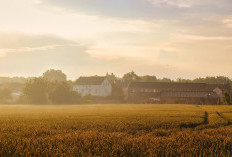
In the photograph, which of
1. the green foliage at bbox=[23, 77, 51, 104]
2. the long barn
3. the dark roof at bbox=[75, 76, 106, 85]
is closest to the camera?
the green foliage at bbox=[23, 77, 51, 104]

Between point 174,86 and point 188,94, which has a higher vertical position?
point 174,86

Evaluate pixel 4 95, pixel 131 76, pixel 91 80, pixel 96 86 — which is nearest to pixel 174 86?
pixel 96 86

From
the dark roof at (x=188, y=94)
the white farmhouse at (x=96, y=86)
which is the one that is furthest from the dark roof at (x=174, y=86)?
the white farmhouse at (x=96, y=86)

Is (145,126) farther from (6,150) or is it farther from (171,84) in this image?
(171,84)

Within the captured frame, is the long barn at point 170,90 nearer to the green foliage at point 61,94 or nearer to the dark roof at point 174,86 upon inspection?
the dark roof at point 174,86

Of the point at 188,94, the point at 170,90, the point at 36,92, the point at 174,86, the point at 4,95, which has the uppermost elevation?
the point at 174,86

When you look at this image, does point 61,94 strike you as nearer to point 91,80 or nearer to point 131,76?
point 91,80

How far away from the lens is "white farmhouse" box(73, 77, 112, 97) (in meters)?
143

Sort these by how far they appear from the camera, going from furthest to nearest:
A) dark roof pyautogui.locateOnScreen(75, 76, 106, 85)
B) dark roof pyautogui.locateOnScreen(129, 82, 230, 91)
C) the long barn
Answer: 1. dark roof pyautogui.locateOnScreen(75, 76, 106, 85)
2. dark roof pyautogui.locateOnScreen(129, 82, 230, 91)
3. the long barn

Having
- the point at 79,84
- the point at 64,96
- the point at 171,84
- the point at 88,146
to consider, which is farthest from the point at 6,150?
the point at 79,84

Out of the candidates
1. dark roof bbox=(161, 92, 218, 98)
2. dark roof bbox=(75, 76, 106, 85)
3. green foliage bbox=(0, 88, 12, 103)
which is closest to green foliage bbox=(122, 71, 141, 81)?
dark roof bbox=(75, 76, 106, 85)

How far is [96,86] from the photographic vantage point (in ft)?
475

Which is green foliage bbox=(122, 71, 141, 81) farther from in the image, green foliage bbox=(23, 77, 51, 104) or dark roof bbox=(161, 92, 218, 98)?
green foliage bbox=(23, 77, 51, 104)

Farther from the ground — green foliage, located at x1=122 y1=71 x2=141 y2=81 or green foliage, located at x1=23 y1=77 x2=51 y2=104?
green foliage, located at x1=122 y1=71 x2=141 y2=81
